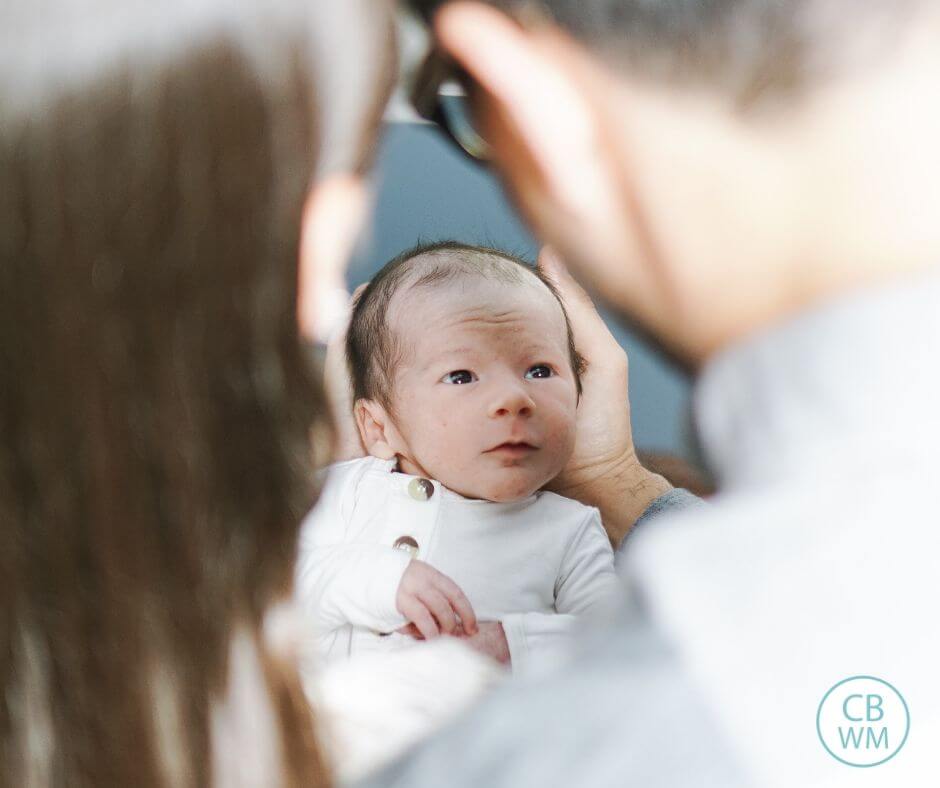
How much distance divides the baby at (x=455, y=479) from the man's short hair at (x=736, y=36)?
0.53m

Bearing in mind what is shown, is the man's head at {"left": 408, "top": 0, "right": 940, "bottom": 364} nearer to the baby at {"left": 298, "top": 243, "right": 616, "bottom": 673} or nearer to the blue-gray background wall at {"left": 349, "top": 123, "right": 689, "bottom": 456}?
the baby at {"left": 298, "top": 243, "right": 616, "bottom": 673}

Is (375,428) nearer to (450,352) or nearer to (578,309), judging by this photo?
(450,352)

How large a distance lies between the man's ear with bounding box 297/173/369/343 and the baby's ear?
426 mm

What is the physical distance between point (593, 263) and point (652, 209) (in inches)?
1.7

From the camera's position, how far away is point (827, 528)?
33cm

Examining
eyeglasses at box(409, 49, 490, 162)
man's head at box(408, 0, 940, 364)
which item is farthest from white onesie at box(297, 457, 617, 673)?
man's head at box(408, 0, 940, 364)

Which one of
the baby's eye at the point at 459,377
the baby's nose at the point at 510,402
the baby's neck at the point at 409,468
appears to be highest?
the baby's eye at the point at 459,377

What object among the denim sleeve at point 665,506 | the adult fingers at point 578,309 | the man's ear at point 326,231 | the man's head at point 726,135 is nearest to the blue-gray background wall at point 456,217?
the adult fingers at point 578,309

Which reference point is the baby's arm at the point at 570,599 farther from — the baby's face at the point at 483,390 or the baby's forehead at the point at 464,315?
the baby's forehead at the point at 464,315

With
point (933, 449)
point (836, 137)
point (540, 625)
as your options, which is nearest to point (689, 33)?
point (836, 137)

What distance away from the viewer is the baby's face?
877 mm

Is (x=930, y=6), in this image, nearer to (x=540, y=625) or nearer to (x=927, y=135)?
(x=927, y=135)

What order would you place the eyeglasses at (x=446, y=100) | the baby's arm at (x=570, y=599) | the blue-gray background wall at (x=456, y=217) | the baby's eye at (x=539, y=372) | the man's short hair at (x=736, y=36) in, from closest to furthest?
the man's short hair at (x=736, y=36) → the eyeglasses at (x=446, y=100) → the baby's arm at (x=570, y=599) → the baby's eye at (x=539, y=372) → the blue-gray background wall at (x=456, y=217)

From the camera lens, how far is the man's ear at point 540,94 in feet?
1.19
